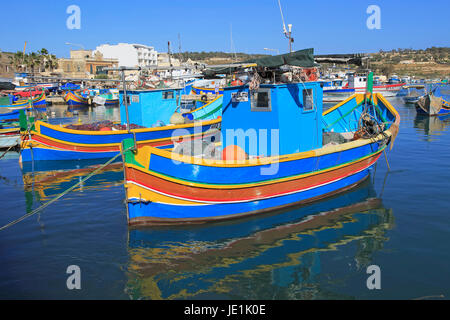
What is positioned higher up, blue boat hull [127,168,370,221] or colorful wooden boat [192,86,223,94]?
colorful wooden boat [192,86,223,94]

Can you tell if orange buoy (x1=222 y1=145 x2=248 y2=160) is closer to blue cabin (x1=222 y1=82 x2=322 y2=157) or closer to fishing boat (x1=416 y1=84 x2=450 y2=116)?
blue cabin (x1=222 y1=82 x2=322 y2=157)

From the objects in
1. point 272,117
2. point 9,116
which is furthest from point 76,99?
point 272,117

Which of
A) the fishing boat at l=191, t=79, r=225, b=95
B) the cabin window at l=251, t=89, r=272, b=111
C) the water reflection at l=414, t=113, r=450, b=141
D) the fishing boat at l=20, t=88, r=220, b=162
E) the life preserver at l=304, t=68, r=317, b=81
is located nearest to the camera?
the cabin window at l=251, t=89, r=272, b=111

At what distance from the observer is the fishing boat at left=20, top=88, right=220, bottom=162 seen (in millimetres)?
15961

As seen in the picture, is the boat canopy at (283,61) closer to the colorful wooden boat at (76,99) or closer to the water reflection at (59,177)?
the water reflection at (59,177)

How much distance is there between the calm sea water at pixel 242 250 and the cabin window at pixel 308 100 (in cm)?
289

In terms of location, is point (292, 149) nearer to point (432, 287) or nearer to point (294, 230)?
point (294, 230)

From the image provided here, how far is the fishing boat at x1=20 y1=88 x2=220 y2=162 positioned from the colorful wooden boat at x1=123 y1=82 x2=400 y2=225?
6172 mm

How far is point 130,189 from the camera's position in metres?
8.01

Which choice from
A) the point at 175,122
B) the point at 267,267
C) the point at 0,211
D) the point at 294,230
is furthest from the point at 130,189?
the point at 175,122

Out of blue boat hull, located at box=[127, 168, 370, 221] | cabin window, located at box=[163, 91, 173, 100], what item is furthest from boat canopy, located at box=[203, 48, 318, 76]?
cabin window, located at box=[163, 91, 173, 100]

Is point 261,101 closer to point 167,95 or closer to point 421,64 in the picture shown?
point 167,95
